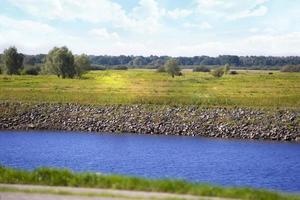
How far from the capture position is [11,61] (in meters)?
176

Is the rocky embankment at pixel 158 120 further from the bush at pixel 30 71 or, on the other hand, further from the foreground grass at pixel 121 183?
the bush at pixel 30 71

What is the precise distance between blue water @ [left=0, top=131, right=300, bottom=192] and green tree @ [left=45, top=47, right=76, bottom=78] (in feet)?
288

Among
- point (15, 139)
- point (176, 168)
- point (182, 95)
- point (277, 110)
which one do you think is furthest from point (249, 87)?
point (176, 168)

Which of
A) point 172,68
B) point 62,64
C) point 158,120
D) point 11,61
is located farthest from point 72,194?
point 11,61

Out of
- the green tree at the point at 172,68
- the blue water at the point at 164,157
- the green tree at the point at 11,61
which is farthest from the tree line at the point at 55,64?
the blue water at the point at 164,157

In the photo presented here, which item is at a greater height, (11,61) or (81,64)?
(11,61)

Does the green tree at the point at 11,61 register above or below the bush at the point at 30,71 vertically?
above

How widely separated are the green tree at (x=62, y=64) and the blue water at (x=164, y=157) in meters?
87.8

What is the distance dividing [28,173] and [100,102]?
218 feet

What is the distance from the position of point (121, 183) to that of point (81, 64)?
15073 cm

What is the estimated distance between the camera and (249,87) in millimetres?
109500

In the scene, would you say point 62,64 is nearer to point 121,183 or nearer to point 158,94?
point 158,94

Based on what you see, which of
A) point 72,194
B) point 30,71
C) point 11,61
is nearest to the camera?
point 72,194

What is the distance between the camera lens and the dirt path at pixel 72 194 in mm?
19016
